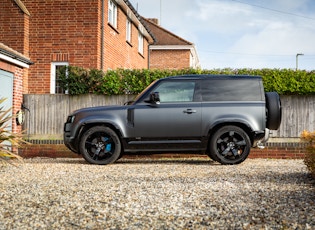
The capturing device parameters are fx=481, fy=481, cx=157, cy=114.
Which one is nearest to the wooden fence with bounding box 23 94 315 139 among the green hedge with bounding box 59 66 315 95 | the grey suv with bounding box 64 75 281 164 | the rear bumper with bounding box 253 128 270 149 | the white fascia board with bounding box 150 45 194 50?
the green hedge with bounding box 59 66 315 95

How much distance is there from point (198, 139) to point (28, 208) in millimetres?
5408

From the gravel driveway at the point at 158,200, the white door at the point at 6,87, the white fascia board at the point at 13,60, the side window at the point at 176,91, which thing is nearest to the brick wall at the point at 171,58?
the white fascia board at the point at 13,60

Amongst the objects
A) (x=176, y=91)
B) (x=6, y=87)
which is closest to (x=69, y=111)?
(x=6, y=87)

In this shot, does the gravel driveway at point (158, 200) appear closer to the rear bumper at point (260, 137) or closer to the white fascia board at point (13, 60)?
the rear bumper at point (260, 137)

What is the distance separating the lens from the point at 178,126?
33.8 feet

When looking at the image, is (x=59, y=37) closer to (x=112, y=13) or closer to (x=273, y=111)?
(x=112, y=13)

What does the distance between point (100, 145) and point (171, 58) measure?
2458cm

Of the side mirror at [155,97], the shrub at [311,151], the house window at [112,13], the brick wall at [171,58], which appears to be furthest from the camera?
the brick wall at [171,58]

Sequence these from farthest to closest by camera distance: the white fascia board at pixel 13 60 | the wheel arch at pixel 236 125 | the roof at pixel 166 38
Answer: the roof at pixel 166 38
the white fascia board at pixel 13 60
the wheel arch at pixel 236 125

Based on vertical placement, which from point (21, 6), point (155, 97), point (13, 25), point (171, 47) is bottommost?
point (155, 97)

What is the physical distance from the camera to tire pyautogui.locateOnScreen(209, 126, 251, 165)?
33.3 ft

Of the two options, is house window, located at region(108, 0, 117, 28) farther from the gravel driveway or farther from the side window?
the gravel driveway

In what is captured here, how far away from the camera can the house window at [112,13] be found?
19156 millimetres

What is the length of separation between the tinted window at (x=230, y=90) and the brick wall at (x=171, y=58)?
926 inches
